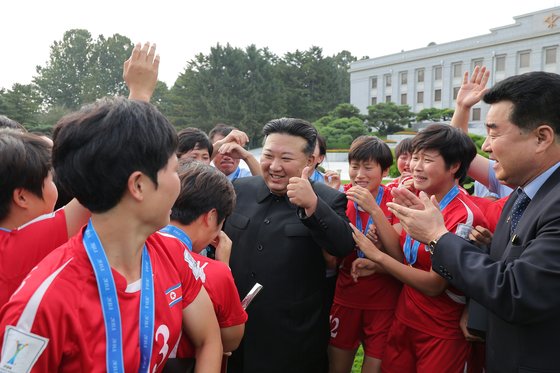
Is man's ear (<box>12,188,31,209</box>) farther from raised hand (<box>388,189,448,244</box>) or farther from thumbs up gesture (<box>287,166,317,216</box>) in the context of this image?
raised hand (<box>388,189,448,244</box>)

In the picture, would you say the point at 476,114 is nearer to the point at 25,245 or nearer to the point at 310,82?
the point at 310,82

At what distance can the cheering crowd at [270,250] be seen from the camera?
4.07 ft

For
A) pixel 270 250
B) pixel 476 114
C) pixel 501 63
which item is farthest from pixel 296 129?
pixel 501 63

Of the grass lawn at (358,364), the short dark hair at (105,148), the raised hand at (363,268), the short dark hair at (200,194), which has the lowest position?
the grass lawn at (358,364)

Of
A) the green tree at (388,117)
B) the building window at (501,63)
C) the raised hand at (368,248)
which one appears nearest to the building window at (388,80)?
the building window at (501,63)

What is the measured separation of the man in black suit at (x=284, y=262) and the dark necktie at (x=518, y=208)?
2.94ft

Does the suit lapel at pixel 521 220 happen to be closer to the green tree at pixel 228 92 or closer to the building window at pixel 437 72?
the green tree at pixel 228 92

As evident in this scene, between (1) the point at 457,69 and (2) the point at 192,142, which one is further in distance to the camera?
(1) the point at 457,69

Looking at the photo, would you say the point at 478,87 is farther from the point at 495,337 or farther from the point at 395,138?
Answer: the point at 395,138

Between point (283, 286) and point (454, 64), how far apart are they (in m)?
48.2

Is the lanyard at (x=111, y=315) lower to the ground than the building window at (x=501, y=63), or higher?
lower

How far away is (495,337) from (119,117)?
6.26ft

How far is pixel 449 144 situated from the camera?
2822mm

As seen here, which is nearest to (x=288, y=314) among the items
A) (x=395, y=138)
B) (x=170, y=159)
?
(x=170, y=159)
